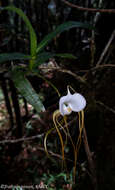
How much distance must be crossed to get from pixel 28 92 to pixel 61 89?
11.8 inches

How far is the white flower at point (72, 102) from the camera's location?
448 millimetres

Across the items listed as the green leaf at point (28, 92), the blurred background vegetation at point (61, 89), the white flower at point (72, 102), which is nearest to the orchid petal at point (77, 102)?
the white flower at point (72, 102)

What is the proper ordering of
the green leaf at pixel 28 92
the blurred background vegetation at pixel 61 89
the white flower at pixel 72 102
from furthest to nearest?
the blurred background vegetation at pixel 61 89 < the green leaf at pixel 28 92 < the white flower at pixel 72 102

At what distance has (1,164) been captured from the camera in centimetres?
121

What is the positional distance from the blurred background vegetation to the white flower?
1.00 ft

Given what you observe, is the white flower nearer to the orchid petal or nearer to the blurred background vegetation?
the orchid petal

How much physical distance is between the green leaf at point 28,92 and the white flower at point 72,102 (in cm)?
11

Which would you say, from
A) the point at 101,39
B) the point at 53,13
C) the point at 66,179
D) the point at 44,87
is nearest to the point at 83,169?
the point at 66,179

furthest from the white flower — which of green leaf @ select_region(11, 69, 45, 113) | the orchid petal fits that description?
green leaf @ select_region(11, 69, 45, 113)

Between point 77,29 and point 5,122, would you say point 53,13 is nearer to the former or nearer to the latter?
point 77,29

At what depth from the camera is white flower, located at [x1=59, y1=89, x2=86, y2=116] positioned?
45cm

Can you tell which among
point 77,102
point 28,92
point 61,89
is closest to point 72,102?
point 77,102

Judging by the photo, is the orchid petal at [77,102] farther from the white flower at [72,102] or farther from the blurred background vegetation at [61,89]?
the blurred background vegetation at [61,89]

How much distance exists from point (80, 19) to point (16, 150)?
3.64ft
